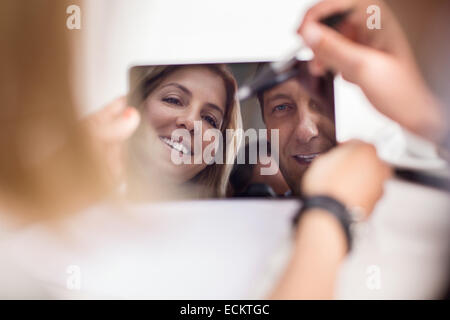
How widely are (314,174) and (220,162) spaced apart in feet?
0.61

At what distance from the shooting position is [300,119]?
0.85m

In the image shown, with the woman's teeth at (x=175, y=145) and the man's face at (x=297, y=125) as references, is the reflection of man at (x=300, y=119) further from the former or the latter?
the woman's teeth at (x=175, y=145)

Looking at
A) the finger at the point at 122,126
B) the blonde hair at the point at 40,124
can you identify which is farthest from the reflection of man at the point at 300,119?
the blonde hair at the point at 40,124

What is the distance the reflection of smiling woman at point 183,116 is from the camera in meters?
0.85

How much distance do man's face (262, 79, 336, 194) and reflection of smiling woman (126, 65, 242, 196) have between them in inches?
2.9

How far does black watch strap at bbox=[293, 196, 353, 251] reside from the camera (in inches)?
32.6

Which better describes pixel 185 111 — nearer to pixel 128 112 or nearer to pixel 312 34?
pixel 128 112

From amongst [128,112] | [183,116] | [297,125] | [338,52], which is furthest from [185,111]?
[338,52]

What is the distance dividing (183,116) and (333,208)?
34cm

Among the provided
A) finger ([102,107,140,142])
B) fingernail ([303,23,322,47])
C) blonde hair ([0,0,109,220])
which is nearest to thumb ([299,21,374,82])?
fingernail ([303,23,322,47])

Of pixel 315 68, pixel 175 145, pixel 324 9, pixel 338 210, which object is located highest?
pixel 324 9
